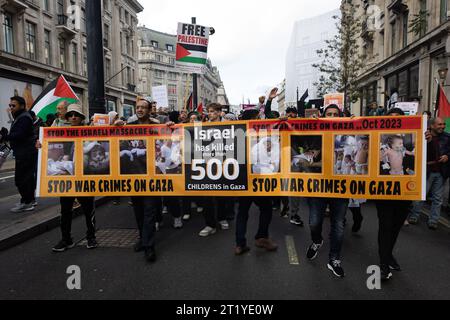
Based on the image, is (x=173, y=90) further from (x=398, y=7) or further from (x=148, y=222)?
(x=148, y=222)

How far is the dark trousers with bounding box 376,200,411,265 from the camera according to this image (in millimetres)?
3818

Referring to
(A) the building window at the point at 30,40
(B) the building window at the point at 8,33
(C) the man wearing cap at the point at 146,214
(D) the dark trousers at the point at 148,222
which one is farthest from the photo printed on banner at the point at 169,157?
(A) the building window at the point at 30,40

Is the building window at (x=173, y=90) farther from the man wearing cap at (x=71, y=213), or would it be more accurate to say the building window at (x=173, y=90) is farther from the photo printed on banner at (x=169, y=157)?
the photo printed on banner at (x=169, y=157)

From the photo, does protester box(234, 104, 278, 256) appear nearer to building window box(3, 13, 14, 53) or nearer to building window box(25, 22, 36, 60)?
building window box(3, 13, 14, 53)

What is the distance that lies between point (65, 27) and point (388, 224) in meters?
31.1

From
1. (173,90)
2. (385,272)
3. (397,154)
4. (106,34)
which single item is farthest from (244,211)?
(173,90)

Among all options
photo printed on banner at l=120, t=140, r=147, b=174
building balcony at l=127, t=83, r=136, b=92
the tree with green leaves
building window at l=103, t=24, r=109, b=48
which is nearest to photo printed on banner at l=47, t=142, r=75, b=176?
photo printed on banner at l=120, t=140, r=147, b=174

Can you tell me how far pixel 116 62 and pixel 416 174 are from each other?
140 feet

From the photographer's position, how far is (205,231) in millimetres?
A: 5531

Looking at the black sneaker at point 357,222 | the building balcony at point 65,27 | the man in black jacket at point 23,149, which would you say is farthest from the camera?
the building balcony at point 65,27

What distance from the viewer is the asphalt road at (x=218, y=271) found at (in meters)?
3.45

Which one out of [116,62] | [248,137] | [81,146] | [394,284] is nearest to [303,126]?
[248,137]

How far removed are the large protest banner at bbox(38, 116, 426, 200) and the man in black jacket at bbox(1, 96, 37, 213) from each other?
2.13m

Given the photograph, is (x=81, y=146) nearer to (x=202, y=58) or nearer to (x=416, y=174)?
(x=416, y=174)
